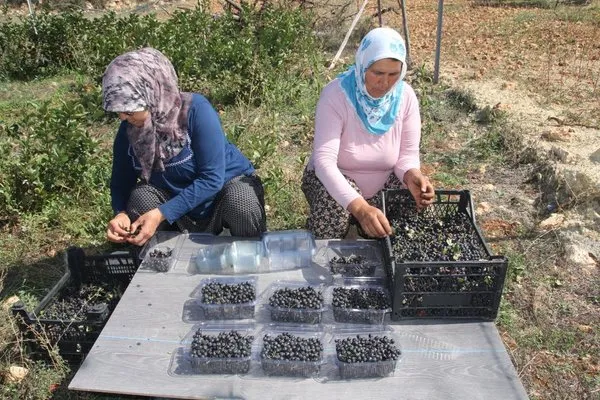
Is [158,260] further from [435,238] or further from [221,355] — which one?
[435,238]

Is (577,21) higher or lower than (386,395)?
higher

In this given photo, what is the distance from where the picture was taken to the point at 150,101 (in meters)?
2.52

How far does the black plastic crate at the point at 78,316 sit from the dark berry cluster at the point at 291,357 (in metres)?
1.02

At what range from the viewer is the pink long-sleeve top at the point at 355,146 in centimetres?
268

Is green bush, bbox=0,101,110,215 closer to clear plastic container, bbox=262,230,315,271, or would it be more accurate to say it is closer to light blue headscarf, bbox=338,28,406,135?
clear plastic container, bbox=262,230,315,271

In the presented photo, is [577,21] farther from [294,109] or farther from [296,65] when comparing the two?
[294,109]

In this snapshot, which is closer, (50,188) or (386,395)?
(386,395)

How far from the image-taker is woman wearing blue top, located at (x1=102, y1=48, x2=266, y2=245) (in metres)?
2.47

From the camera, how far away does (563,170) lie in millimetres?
3926

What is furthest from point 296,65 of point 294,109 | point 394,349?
point 394,349

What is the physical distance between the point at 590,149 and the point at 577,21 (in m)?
5.60

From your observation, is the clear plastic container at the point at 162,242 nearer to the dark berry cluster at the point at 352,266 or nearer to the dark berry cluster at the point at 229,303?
the dark berry cluster at the point at 229,303

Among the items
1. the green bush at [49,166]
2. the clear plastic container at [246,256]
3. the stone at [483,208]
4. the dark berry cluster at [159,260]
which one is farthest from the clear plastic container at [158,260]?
the stone at [483,208]

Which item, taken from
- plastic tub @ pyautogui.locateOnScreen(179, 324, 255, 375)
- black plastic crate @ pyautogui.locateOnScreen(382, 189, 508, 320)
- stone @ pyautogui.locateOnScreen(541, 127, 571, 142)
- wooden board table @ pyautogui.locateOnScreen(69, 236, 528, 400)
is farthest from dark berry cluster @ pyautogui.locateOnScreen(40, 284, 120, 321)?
stone @ pyautogui.locateOnScreen(541, 127, 571, 142)
